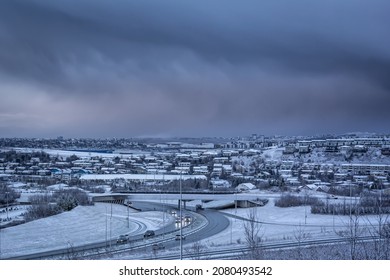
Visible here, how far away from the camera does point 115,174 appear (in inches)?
547

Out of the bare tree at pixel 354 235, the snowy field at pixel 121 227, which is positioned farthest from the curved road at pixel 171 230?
the bare tree at pixel 354 235

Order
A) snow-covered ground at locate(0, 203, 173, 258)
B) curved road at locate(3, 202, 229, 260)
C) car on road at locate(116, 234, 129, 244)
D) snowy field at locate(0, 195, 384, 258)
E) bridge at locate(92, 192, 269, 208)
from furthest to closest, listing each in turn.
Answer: bridge at locate(92, 192, 269, 208) < car on road at locate(116, 234, 129, 244) < snowy field at locate(0, 195, 384, 258) < snow-covered ground at locate(0, 203, 173, 258) < curved road at locate(3, 202, 229, 260)

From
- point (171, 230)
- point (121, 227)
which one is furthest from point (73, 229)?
point (171, 230)

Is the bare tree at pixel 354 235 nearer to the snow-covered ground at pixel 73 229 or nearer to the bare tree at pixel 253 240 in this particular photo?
the bare tree at pixel 253 240

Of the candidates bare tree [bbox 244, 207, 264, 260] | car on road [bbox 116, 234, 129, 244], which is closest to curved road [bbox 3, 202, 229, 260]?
car on road [bbox 116, 234, 129, 244]

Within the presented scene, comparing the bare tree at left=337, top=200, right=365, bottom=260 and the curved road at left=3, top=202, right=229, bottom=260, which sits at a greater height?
the bare tree at left=337, top=200, right=365, bottom=260

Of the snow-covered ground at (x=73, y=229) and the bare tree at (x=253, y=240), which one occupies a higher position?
the bare tree at (x=253, y=240)

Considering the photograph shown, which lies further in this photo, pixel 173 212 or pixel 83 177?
pixel 83 177

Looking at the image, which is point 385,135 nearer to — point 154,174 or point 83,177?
point 154,174

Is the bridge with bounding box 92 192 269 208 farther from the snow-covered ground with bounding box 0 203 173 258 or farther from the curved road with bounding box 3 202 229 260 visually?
the snow-covered ground with bounding box 0 203 173 258

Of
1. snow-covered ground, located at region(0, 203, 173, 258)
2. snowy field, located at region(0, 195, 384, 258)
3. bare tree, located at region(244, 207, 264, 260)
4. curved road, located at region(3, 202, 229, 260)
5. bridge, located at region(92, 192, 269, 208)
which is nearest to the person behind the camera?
bare tree, located at region(244, 207, 264, 260)
